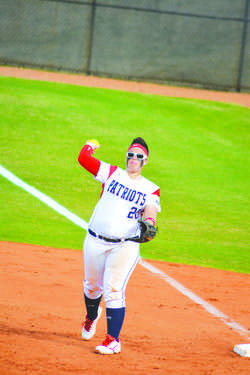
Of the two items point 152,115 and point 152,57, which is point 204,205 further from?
point 152,57

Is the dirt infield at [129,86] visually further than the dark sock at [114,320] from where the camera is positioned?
Yes

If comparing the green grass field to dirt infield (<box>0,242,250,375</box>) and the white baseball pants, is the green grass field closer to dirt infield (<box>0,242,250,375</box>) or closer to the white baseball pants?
Answer: dirt infield (<box>0,242,250,375</box>)

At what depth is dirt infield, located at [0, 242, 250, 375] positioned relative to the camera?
553cm

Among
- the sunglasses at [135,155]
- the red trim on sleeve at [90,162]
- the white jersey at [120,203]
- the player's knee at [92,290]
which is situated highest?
the sunglasses at [135,155]

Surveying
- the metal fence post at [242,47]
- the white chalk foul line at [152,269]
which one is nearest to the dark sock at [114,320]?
the white chalk foul line at [152,269]

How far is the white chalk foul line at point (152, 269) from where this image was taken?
290 inches

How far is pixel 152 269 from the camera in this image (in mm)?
9469

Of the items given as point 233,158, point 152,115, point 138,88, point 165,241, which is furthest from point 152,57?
point 165,241

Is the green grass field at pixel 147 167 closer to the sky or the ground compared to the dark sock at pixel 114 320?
closer to the ground

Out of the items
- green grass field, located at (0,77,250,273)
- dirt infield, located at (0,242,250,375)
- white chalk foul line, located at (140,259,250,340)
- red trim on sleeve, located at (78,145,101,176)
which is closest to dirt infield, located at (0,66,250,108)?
green grass field, located at (0,77,250,273)

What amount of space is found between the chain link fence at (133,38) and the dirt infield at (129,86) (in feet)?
1.49

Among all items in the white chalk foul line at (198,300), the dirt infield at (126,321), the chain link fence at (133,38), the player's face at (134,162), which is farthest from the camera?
the chain link fence at (133,38)

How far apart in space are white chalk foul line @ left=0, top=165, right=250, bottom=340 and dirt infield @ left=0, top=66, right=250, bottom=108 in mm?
8697

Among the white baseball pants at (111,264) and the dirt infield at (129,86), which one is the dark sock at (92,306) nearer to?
the white baseball pants at (111,264)
